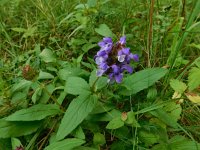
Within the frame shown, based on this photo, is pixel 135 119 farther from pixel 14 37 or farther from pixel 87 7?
pixel 14 37

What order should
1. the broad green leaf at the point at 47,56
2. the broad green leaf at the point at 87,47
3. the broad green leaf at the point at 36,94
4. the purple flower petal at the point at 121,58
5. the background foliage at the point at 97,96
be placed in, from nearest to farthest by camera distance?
the purple flower petal at the point at 121,58
the background foliage at the point at 97,96
the broad green leaf at the point at 36,94
the broad green leaf at the point at 47,56
the broad green leaf at the point at 87,47

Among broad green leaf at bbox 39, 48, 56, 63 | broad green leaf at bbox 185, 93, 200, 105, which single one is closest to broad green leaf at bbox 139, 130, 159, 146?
broad green leaf at bbox 185, 93, 200, 105

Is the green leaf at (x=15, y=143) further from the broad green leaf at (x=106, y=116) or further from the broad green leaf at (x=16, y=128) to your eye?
the broad green leaf at (x=106, y=116)

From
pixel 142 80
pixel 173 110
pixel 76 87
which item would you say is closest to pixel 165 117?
pixel 173 110

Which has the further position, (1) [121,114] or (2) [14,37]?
(2) [14,37]

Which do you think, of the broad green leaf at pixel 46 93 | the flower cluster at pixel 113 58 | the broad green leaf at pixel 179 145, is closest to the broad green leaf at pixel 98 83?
the flower cluster at pixel 113 58

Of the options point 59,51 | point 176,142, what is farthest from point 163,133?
point 59,51

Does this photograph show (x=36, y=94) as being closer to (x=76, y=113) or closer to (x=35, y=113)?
(x=35, y=113)
